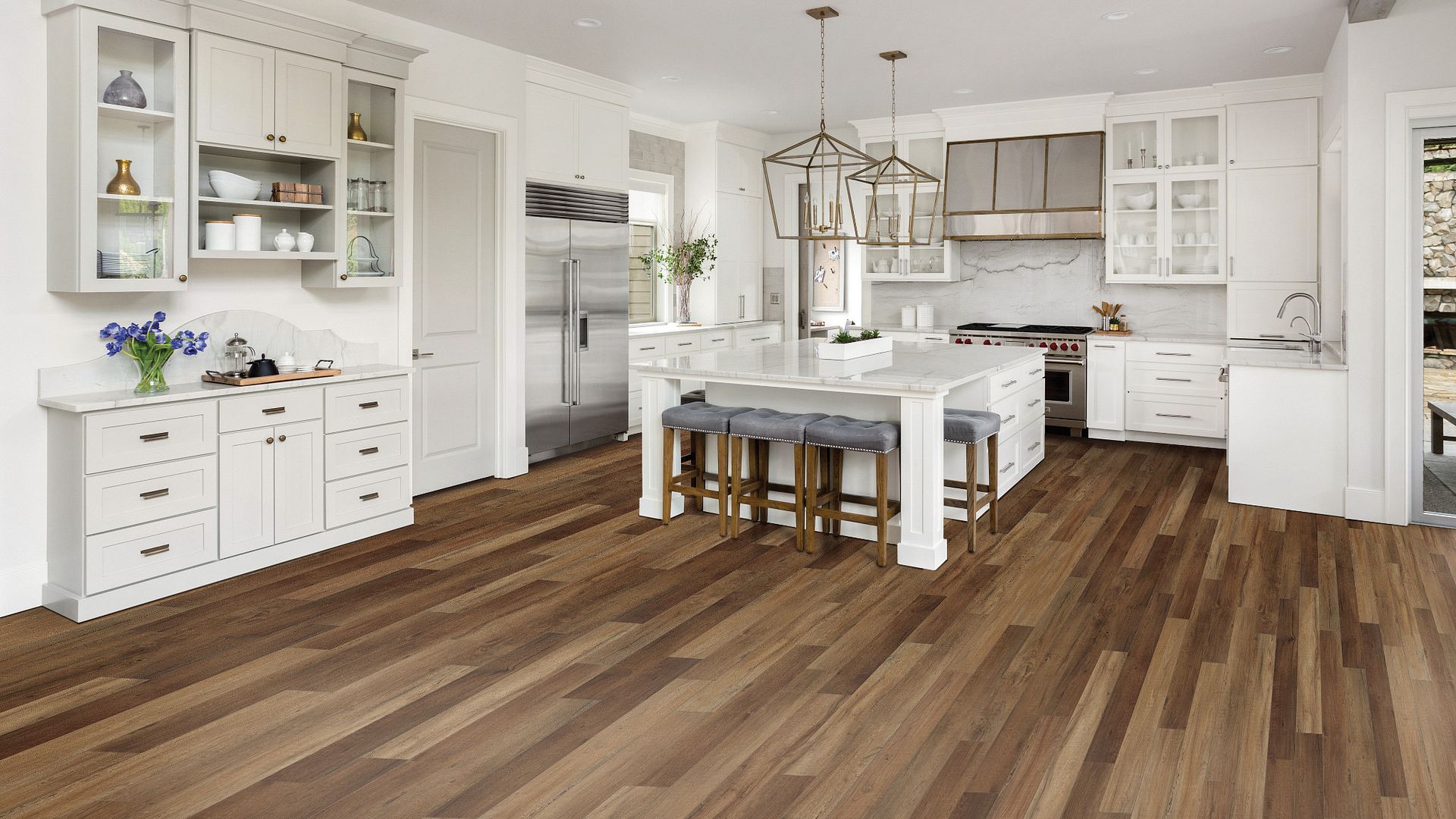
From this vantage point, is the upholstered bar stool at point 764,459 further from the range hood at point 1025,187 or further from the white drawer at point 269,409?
the range hood at point 1025,187

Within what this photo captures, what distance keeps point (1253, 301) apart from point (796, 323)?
3985 mm

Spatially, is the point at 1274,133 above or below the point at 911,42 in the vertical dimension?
below

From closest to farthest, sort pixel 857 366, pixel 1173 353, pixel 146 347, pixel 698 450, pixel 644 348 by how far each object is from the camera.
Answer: pixel 146 347, pixel 857 366, pixel 698 450, pixel 1173 353, pixel 644 348

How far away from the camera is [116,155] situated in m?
3.93

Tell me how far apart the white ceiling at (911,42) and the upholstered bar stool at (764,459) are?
7.03 feet

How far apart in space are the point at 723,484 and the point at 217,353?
2.36 m

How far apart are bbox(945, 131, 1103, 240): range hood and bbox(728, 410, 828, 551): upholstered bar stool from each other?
380 cm

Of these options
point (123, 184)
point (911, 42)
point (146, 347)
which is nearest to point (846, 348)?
point (911, 42)

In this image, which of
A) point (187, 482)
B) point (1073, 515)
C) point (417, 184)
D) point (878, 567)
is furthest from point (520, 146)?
point (1073, 515)

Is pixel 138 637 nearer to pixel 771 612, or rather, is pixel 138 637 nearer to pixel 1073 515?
pixel 771 612

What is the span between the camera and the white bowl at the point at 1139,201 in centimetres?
750

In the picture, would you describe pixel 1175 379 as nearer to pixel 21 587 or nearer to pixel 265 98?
pixel 265 98

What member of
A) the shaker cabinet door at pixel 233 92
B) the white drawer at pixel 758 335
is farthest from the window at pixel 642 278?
the shaker cabinet door at pixel 233 92

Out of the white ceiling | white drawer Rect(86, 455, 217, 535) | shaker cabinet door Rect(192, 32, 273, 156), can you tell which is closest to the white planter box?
the white ceiling
